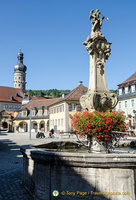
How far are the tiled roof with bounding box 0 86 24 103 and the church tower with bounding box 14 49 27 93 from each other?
917 inches

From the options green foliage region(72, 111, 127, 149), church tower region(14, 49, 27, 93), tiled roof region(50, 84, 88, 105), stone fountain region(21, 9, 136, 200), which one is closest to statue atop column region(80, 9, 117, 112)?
green foliage region(72, 111, 127, 149)

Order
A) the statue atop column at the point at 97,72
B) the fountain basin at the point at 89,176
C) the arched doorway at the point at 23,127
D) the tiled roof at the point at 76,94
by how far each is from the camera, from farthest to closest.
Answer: the arched doorway at the point at 23,127
the tiled roof at the point at 76,94
the statue atop column at the point at 97,72
the fountain basin at the point at 89,176

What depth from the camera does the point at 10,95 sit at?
283ft

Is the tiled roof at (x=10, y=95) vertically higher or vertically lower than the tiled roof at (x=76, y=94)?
higher

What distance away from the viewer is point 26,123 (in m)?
52.0

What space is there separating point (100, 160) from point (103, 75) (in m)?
4.77

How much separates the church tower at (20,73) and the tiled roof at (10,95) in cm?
2328

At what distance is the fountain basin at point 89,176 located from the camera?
3.99 meters

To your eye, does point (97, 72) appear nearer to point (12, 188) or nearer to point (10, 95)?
point (12, 188)

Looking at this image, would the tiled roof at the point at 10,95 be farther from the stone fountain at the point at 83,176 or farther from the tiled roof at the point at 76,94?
the stone fountain at the point at 83,176

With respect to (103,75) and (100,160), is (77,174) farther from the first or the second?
(103,75)

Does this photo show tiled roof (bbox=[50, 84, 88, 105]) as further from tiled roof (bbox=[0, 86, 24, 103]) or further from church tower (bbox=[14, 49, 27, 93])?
church tower (bbox=[14, 49, 27, 93])

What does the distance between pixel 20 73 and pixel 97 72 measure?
110 metres

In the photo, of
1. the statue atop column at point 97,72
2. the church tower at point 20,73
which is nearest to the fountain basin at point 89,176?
the statue atop column at point 97,72
